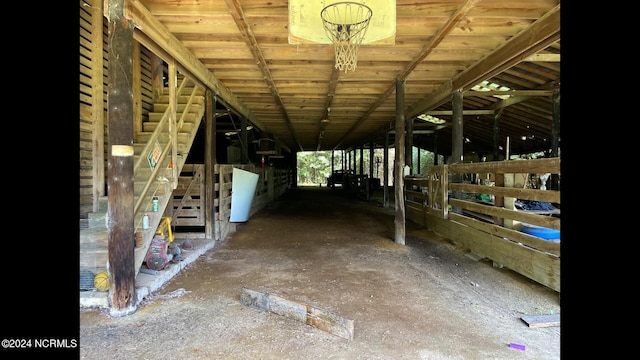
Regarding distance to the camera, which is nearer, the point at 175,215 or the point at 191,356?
the point at 191,356

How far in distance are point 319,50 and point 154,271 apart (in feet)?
11.8

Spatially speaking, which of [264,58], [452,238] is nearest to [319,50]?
[264,58]

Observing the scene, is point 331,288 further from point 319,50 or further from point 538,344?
point 319,50

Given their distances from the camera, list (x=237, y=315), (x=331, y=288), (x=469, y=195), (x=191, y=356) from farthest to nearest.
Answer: (x=469, y=195), (x=331, y=288), (x=237, y=315), (x=191, y=356)

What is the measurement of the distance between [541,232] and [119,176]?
178 inches

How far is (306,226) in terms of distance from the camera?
8047mm

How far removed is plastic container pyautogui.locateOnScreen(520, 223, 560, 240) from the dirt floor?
23.1 inches

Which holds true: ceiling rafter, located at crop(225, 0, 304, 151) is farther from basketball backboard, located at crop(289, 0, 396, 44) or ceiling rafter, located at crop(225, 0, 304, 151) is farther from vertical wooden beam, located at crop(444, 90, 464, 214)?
vertical wooden beam, located at crop(444, 90, 464, 214)

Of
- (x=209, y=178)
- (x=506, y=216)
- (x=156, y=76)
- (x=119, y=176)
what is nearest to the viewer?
(x=119, y=176)

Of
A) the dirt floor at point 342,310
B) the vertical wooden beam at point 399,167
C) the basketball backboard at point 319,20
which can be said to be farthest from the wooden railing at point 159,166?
the vertical wooden beam at point 399,167

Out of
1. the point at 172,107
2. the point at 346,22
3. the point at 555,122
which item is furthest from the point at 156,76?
the point at 555,122

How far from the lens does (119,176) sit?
315 cm

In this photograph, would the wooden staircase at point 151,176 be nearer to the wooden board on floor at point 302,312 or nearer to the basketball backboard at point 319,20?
the wooden board on floor at point 302,312

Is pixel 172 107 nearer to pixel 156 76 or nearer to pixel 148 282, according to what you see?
pixel 148 282
